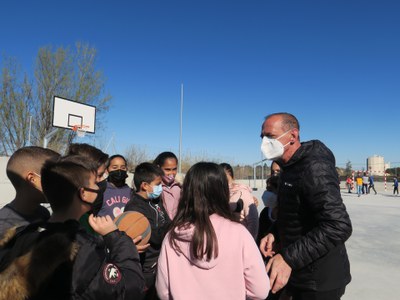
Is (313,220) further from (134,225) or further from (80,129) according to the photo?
(80,129)

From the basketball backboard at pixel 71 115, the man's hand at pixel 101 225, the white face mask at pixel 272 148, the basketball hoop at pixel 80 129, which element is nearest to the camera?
the man's hand at pixel 101 225

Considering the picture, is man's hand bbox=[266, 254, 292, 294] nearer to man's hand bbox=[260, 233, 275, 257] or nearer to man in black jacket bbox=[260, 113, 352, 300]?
man in black jacket bbox=[260, 113, 352, 300]

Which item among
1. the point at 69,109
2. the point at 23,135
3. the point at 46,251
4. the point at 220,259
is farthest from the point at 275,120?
the point at 23,135

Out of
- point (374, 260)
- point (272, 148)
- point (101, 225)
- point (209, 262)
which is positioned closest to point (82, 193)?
point (101, 225)

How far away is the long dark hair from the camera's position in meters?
1.87

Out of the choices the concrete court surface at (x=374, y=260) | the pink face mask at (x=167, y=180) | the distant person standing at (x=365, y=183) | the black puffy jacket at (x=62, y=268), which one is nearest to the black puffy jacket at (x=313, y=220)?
the black puffy jacket at (x=62, y=268)

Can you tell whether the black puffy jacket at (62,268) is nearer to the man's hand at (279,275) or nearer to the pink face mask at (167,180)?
the man's hand at (279,275)

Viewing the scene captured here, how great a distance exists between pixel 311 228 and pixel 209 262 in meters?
0.76

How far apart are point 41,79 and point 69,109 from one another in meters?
11.8

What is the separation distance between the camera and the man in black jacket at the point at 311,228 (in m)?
1.91

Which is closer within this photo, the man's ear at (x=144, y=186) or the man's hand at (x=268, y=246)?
the man's hand at (x=268, y=246)

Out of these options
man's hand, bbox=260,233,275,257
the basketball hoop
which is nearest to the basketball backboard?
the basketball hoop

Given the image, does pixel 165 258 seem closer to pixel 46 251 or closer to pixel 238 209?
pixel 46 251

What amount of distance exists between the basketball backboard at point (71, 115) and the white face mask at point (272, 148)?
1234 cm
